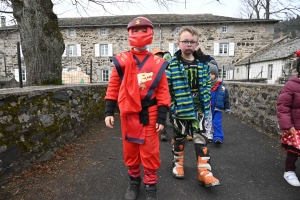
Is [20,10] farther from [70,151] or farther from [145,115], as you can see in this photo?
[145,115]

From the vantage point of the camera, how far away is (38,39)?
438cm

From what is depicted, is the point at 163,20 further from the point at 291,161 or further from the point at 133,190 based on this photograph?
the point at 133,190

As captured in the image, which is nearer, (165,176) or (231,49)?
(165,176)

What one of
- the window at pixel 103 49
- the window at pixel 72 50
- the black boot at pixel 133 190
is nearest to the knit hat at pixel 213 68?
the black boot at pixel 133 190

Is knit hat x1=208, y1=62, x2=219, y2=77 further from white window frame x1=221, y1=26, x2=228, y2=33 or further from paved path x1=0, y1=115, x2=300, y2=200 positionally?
white window frame x1=221, y1=26, x2=228, y2=33

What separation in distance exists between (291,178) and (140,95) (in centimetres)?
196

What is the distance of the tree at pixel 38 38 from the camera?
14.2 feet

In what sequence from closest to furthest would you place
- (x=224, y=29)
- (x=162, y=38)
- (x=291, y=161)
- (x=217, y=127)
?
(x=291, y=161) < (x=217, y=127) < (x=224, y=29) < (x=162, y=38)

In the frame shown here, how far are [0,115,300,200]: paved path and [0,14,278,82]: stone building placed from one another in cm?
1664

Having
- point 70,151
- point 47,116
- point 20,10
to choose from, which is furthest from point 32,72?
point 70,151

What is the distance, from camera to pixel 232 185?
8.04 feet

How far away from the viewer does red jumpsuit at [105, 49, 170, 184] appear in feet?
6.51

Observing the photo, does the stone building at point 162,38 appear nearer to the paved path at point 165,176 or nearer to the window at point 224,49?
the window at point 224,49

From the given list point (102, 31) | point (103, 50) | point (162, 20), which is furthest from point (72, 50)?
point (162, 20)
